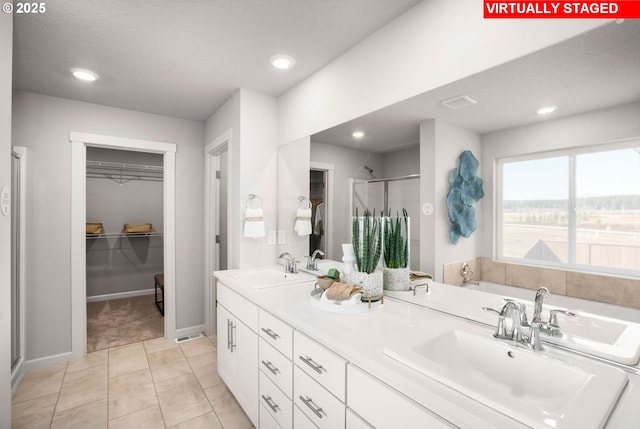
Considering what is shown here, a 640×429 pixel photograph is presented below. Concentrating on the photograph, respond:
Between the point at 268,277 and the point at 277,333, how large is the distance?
0.80 metres

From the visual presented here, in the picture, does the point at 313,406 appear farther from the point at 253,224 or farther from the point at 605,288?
the point at 253,224

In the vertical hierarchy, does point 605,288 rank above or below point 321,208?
below

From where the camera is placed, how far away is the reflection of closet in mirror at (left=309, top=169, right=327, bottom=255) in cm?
219

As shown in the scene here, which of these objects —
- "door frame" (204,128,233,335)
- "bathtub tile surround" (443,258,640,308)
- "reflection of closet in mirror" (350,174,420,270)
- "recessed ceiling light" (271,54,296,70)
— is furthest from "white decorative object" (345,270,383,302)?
"door frame" (204,128,233,335)

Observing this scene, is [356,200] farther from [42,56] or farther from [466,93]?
[42,56]

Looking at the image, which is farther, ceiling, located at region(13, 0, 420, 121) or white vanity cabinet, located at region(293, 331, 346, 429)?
ceiling, located at region(13, 0, 420, 121)

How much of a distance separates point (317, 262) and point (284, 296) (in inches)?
22.9

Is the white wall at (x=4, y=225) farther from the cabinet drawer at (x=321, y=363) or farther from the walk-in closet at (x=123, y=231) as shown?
the walk-in closet at (x=123, y=231)

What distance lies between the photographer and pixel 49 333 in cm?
268

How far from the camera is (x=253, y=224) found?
2523 millimetres

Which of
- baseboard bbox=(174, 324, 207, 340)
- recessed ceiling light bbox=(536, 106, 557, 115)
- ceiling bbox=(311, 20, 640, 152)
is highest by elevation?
ceiling bbox=(311, 20, 640, 152)

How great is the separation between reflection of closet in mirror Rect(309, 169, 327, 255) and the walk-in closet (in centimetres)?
289

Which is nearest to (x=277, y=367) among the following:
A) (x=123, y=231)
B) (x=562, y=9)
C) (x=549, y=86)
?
(x=549, y=86)

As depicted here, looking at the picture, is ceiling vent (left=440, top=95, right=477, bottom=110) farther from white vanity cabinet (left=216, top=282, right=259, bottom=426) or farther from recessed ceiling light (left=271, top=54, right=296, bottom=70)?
white vanity cabinet (left=216, top=282, right=259, bottom=426)
